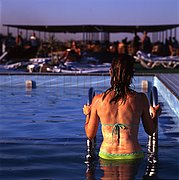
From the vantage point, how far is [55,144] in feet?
16.9

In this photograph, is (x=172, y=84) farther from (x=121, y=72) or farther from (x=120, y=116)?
(x=121, y=72)

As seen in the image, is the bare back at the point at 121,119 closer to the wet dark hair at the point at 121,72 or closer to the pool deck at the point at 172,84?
the wet dark hair at the point at 121,72

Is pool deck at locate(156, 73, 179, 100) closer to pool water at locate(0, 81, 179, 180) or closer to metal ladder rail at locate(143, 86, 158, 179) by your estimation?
pool water at locate(0, 81, 179, 180)

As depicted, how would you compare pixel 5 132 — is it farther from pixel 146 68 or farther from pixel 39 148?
pixel 146 68

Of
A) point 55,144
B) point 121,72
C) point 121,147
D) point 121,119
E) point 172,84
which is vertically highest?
point 121,72

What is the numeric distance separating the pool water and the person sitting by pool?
244mm

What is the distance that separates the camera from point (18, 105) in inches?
360

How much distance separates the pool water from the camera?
394cm

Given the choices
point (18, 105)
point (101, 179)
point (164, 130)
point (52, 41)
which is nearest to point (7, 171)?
point (101, 179)

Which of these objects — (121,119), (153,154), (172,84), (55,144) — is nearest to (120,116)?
(121,119)

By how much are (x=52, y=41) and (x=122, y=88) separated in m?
20.3

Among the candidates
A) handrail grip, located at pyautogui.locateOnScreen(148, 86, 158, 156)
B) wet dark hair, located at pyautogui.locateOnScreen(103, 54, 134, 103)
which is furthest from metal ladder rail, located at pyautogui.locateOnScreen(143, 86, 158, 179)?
wet dark hair, located at pyautogui.locateOnScreen(103, 54, 134, 103)

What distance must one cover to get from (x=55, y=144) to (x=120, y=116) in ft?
5.91

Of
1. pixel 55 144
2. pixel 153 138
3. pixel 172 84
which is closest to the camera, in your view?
pixel 153 138
